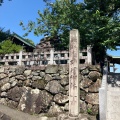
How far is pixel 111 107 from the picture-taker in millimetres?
8695

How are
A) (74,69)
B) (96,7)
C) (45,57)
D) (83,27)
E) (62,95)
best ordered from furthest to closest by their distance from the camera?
(96,7)
(83,27)
(45,57)
(62,95)
(74,69)

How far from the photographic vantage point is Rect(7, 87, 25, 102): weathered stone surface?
10.2m

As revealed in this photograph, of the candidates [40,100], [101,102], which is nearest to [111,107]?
[101,102]

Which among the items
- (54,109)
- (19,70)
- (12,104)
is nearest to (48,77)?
(54,109)

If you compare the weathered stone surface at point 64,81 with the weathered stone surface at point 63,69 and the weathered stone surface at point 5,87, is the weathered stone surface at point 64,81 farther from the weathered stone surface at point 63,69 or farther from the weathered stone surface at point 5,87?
the weathered stone surface at point 5,87

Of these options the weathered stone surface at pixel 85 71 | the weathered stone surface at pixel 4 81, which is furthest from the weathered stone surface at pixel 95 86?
the weathered stone surface at pixel 4 81

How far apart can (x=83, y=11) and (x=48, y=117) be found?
6.90 m

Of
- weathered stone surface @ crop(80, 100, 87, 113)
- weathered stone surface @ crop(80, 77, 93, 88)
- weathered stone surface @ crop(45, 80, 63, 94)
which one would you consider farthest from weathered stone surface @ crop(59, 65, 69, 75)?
weathered stone surface @ crop(80, 100, 87, 113)

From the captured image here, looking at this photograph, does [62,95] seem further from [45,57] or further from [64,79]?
[45,57]

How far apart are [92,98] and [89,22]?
483 cm

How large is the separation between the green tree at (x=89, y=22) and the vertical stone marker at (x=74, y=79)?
12.4 ft

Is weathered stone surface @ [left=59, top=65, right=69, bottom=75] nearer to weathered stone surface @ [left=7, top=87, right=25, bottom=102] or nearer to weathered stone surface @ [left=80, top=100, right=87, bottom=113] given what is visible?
weathered stone surface @ [left=80, top=100, right=87, bottom=113]

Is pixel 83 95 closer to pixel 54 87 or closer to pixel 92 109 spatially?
pixel 92 109

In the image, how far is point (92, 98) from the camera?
9305 millimetres
